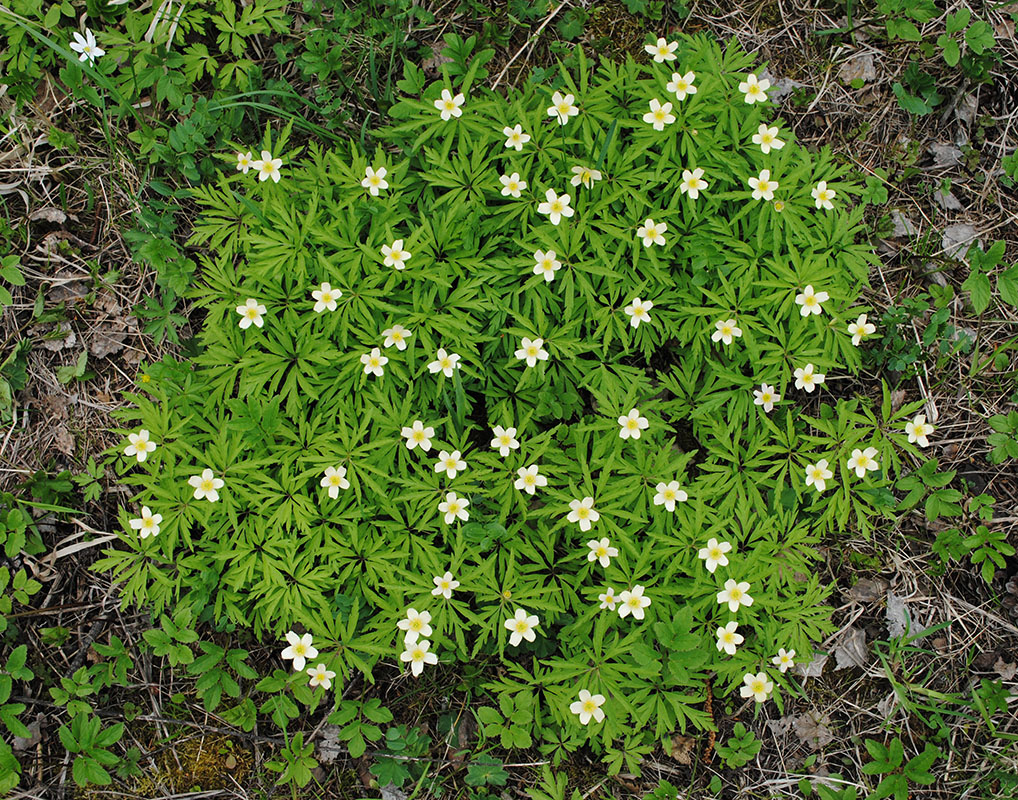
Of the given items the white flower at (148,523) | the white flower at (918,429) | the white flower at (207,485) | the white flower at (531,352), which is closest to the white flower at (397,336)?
the white flower at (531,352)

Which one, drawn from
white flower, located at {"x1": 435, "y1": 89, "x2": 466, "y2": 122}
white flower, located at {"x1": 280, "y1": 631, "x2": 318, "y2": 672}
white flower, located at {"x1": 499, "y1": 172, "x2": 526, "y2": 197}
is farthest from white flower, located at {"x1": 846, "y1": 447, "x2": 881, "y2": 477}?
white flower, located at {"x1": 280, "y1": 631, "x2": 318, "y2": 672}

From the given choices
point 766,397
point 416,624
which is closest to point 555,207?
point 766,397

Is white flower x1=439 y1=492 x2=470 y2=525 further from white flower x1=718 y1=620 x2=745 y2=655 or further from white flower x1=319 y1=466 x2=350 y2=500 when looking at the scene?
white flower x1=718 y1=620 x2=745 y2=655

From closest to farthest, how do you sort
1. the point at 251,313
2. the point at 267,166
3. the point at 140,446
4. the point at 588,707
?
the point at 588,707 → the point at 251,313 → the point at 140,446 → the point at 267,166

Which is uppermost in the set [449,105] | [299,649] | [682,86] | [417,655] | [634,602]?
[682,86]

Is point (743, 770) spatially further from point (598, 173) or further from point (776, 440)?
point (598, 173)

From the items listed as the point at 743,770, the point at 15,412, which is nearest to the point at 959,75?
the point at 743,770

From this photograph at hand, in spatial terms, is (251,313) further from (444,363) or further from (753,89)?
(753,89)
